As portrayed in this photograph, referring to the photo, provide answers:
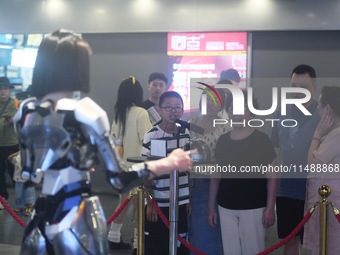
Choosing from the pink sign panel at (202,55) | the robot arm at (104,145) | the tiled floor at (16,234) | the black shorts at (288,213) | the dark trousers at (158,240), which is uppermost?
the pink sign panel at (202,55)

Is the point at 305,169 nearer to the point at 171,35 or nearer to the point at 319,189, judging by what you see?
the point at 319,189

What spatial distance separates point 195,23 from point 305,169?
3.57 meters

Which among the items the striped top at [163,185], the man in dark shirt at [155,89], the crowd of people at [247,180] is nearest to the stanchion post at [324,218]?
the crowd of people at [247,180]

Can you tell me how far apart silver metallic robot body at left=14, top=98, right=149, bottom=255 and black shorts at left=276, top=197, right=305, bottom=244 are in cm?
210

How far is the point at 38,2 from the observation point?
7758 mm

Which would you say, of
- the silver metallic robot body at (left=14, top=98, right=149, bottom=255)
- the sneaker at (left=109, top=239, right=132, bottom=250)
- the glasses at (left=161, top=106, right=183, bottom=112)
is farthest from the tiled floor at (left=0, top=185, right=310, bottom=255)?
the silver metallic robot body at (left=14, top=98, right=149, bottom=255)

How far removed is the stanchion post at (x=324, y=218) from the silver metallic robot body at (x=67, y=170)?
70.2 inches

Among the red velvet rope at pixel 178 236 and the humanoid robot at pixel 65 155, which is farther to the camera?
the red velvet rope at pixel 178 236

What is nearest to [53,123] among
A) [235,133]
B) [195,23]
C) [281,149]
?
[235,133]

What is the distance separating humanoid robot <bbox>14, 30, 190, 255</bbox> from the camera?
240 centimetres

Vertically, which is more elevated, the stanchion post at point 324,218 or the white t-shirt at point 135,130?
the white t-shirt at point 135,130

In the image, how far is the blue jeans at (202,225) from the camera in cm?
419

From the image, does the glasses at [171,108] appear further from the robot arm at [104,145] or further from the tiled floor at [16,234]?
the robot arm at [104,145]

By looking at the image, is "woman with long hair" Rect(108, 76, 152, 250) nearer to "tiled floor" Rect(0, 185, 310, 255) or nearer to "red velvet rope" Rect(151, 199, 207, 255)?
"tiled floor" Rect(0, 185, 310, 255)
